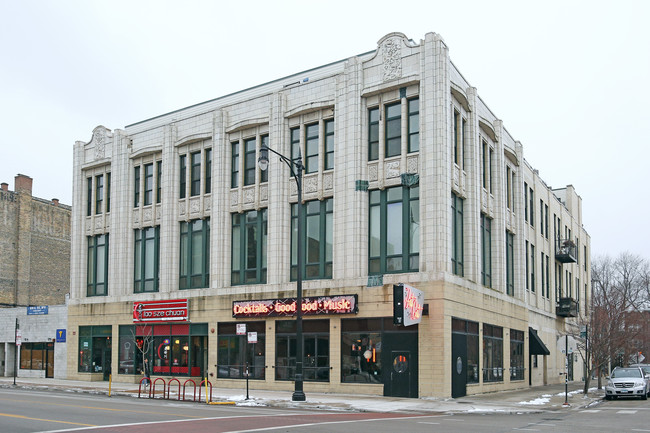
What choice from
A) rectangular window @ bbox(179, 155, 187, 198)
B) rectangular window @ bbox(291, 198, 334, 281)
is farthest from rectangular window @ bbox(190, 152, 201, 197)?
rectangular window @ bbox(291, 198, 334, 281)

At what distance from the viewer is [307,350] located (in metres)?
34.6

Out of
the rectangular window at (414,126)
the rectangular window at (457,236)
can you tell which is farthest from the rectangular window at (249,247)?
the rectangular window at (457,236)

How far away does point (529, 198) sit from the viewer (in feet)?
157

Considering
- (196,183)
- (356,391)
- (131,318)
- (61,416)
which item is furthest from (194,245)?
(61,416)

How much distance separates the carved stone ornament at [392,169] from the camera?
3294 cm

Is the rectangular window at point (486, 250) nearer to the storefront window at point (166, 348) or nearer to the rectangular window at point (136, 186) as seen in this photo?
the storefront window at point (166, 348)

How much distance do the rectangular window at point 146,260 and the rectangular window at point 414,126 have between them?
693 inches

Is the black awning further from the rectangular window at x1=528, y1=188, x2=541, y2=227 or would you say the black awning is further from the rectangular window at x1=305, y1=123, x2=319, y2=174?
the rectangular window at x1=305, y1=123, x2=319, y2=174

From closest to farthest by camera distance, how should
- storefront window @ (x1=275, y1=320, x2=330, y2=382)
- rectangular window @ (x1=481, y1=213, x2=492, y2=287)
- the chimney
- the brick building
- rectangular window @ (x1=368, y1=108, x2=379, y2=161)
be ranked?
1. storefront window @ (x1=275, y1=320, x2=330, y2=382)
2. rectangular window @ (x1=368, y1=108, x2=379, y2=161)
3. rectangular window @ (x1=481, y1=213, x2=492, y2=287)
4. the brick building
5. the chimney

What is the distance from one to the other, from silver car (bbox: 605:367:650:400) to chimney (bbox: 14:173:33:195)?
50.9 meters

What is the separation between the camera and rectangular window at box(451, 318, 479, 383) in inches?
1289

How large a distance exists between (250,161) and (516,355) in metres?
19.5

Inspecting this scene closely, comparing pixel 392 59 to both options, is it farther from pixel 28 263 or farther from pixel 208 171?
pixel 28 263

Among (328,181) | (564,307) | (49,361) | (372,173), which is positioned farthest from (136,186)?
(564,307)
